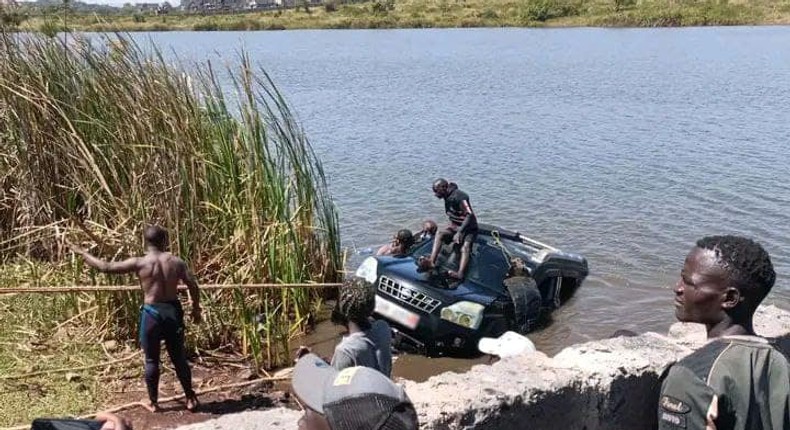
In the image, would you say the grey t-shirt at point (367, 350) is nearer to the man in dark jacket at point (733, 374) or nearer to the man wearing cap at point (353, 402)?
the man wearing cap at point (353, 402)

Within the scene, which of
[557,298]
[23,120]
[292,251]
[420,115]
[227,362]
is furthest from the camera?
[420,115]

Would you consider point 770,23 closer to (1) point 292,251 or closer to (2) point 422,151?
(2) point 422,151

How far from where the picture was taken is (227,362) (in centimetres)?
793

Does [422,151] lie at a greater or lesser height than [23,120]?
lesser

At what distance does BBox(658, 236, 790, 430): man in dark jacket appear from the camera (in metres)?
2.36

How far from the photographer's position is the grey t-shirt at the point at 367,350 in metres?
3.86

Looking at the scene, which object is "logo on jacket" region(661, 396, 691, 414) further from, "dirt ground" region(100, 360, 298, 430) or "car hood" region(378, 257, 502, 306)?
"car hood" region(378, 257, 502, 306)

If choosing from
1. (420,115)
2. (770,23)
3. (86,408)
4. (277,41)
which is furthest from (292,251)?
(770,23)

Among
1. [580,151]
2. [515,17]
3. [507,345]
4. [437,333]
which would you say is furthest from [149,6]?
[507,345]

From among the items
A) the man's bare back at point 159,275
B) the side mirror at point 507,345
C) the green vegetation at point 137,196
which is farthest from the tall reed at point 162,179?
the side mirror at point 507,345

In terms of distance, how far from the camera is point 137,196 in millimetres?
8008

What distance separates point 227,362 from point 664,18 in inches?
2750

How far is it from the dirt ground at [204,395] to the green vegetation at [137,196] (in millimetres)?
253

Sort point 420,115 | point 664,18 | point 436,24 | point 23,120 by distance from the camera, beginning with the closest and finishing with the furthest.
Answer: point 23,120 < point 420,115 < point 664,18 < point 436,24
